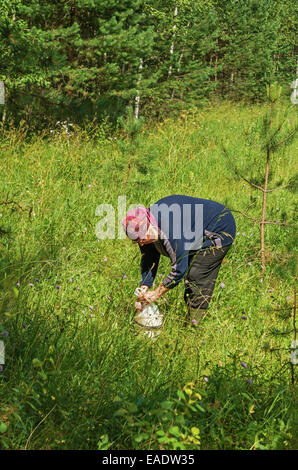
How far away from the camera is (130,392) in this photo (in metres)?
1.81

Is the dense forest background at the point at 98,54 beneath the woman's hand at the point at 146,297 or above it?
above

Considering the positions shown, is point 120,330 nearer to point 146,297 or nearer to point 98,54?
point 146,297

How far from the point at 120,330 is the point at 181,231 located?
835 millimetres

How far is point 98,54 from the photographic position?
7227mm

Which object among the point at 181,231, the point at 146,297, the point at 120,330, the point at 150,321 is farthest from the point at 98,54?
the point at 120,330

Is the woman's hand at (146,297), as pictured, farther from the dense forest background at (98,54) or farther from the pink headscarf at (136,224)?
the dense forest background at (98,54)

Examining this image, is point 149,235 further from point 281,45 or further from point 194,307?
point 281,45

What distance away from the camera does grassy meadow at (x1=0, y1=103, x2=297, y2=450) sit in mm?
1663

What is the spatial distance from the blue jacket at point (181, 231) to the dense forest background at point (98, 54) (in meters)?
2.77

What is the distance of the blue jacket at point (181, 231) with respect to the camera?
2.63 metres

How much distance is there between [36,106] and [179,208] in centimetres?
558

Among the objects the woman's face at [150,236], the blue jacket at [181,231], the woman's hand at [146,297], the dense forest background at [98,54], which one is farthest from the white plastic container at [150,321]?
the dense forest background at [98,54]

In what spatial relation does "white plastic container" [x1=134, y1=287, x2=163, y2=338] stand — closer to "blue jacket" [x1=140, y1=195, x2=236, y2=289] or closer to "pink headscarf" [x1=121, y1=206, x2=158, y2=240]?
"blue jacket" [x1=140, y1=195, x2=236, y2=289]

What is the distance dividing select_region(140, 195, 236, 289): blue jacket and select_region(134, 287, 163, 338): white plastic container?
22 cm
